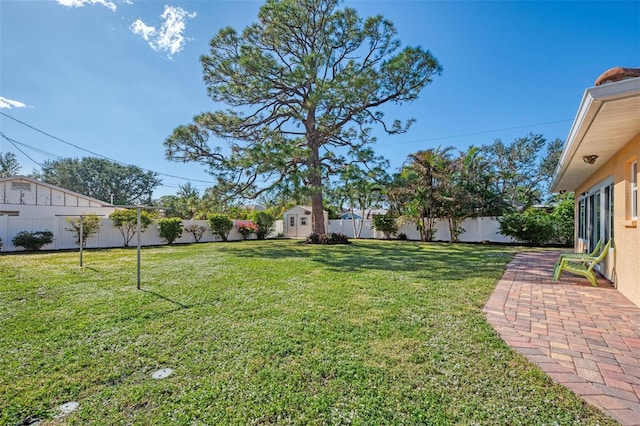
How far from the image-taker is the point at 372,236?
2152 cm

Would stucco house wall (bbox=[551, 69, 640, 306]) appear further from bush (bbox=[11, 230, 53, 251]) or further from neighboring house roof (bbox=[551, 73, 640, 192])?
bush (bbox=[11, 230, 53, 251])

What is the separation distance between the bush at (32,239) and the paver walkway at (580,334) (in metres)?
16.9

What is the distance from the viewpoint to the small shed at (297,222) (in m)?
25.0

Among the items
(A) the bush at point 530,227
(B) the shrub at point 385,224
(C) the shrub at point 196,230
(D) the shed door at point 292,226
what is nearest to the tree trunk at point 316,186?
(B) the shrub at point 385,224

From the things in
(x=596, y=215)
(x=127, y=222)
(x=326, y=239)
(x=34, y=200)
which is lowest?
(x=326, y=239)

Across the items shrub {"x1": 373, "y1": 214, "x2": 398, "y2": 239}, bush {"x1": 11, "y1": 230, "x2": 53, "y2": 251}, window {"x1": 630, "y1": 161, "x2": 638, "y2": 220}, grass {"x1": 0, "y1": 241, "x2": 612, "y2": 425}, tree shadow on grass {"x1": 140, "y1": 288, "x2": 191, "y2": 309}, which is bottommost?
tree shadow on grass {"x1": 140, "y1": 288, "x2": 191, "y2": 309}

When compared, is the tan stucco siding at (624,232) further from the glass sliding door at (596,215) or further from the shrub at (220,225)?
the shrub at (220,225)

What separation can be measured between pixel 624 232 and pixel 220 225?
1834cm

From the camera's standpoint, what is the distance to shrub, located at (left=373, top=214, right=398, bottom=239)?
19.7m

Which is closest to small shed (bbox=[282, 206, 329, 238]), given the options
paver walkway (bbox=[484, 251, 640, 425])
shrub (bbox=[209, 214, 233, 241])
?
shrub (bbox=[209, 214, 233, 241])

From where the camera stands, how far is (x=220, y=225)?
18938 mm

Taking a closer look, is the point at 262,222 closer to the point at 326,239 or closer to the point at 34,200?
the point at 326,239

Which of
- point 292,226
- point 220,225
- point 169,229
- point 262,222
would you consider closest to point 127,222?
point 169,229

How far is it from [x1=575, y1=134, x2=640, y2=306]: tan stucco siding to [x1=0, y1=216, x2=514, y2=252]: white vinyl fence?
10.9 metres
